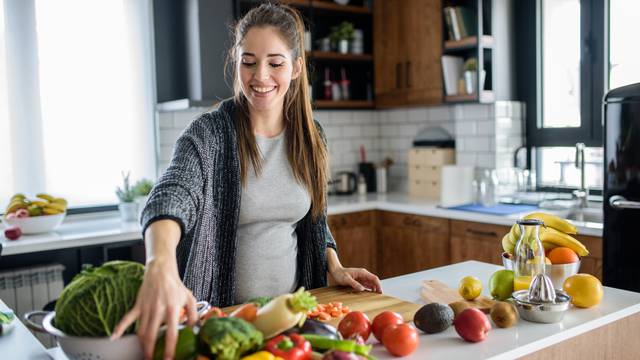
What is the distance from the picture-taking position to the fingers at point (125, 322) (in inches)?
39.8

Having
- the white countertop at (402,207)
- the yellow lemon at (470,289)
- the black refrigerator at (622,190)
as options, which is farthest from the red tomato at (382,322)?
the white countertop at (402,207)

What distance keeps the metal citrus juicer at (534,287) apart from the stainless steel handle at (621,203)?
4.15 ft

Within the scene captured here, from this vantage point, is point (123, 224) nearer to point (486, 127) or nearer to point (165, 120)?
point (165, 120)

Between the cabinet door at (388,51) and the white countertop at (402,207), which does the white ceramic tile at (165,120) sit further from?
the cabinet door at (388,51)

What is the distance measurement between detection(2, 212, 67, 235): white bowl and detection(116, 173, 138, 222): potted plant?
1.15 ft

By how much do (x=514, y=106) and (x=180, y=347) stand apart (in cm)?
343

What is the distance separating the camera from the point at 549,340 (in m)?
1.41

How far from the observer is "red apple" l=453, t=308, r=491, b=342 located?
135cm

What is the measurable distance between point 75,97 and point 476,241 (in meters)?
2.45

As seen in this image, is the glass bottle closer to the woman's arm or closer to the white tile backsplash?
the woman's arm

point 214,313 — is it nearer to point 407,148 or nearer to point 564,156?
point 564,156

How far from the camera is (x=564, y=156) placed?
3936mm

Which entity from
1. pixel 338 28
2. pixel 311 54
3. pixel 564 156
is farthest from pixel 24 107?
pixel 564 156

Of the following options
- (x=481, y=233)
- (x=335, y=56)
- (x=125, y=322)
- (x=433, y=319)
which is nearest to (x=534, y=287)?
(x=433, y=319)
